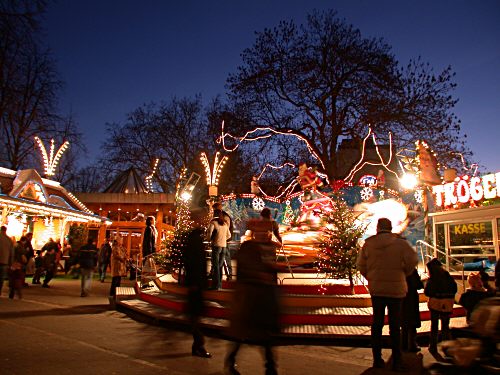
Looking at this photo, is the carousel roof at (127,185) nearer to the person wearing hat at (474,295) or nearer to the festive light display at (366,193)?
the festive light display at (366,193)

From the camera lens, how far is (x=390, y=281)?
547cm

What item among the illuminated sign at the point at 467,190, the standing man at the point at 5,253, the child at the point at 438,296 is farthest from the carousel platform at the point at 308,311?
the illuminated sign at the point at 467,190

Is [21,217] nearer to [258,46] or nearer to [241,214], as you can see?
→ [241,214]

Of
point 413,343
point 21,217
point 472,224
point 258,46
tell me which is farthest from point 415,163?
point 21,217

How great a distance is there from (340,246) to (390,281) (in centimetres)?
387

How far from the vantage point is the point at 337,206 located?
9.73m

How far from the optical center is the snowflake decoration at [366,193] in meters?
16.5

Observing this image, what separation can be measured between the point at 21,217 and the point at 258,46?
613 inches

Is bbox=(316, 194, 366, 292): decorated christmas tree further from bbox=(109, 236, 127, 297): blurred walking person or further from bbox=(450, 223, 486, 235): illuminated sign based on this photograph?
bbox=(109, 236, 127, 297): blurred walking person

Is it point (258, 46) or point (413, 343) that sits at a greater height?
point (258, 46)

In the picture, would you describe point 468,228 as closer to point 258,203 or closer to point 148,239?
point 258,203

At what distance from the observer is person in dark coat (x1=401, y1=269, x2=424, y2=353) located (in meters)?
6.56

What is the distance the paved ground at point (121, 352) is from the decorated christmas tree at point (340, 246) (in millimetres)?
2431

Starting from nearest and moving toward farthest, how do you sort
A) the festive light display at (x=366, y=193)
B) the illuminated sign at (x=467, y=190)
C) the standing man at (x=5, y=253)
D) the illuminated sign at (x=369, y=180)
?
1. the standing man at (x=5, y=253)
2. the illuminated sign at (x=467, y=190)
3. the festive light display at (x=366, y=193)
4. the illuminated sign at (x=369, y=180)
